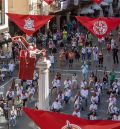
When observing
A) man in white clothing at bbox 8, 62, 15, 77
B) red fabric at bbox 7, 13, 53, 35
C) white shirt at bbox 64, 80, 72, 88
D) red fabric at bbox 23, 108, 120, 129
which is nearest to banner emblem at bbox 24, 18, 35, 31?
red fabric at bbox 7, 13, 53, 35

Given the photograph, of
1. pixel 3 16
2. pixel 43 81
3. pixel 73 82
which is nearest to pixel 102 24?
pixel 73 82

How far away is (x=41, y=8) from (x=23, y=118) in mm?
23041

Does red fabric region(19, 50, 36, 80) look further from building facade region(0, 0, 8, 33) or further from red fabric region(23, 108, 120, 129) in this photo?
building facade region(0, 0, 8, 33)

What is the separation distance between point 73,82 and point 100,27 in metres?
7.68

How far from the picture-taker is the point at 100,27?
1149 inches

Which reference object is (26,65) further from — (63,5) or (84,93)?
(63,5)

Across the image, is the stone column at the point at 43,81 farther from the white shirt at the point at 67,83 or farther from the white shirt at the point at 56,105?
the white shirt at the point at 67,83

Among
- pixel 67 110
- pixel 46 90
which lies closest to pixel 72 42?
pixel 67 110

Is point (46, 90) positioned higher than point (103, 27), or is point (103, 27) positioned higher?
point (103, 27)

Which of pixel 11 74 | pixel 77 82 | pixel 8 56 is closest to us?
pixel 77 82

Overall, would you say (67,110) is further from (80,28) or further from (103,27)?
(80,28)

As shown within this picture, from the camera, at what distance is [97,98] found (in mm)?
32031

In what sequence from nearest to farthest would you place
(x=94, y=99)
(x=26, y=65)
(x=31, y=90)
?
A: (x=26, y=65) < (x=94, y=99) < (x=31, y=90)

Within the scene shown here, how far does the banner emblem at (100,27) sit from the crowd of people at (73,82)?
4.49 metres
